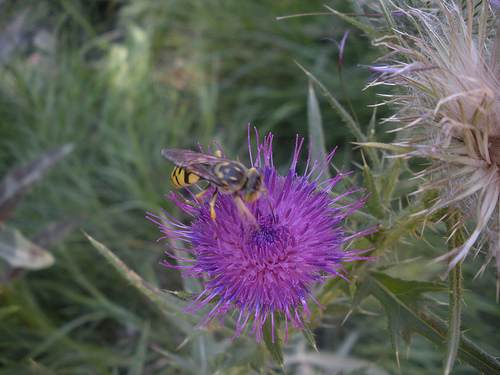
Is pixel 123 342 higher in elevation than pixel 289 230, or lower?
lower

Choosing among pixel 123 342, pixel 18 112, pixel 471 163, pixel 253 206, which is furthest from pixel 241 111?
pixel 471 163

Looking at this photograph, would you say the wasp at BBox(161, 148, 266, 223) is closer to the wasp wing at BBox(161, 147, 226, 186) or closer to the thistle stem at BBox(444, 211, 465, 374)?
the wasp wing at BBox(161, 147, 226, 186)

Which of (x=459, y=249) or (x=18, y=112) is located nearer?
(x=459, y=249)

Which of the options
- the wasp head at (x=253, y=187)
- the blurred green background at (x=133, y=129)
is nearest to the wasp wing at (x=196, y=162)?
the wasp head at (x=253, y=187)

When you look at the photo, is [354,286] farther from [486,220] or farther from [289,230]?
[486,220]

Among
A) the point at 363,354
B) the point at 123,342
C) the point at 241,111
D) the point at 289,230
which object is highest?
the point at 289,230

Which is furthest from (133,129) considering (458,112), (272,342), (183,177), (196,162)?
(458,112)

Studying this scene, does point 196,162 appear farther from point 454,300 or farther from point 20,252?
point 20,252
